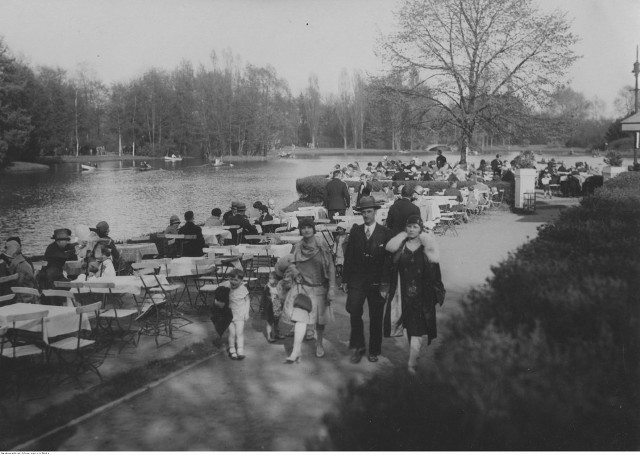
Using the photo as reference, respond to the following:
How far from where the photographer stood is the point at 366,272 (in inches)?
260

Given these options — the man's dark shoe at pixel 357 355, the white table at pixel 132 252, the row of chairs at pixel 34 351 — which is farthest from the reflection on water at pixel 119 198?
the man's dark shoe at pixel 357 355

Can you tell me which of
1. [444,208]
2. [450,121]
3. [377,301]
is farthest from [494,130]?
[377,301]

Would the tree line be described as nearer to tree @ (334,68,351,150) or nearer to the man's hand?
tree @ (334,68,351,150)

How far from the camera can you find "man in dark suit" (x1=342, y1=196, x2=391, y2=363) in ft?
21.6

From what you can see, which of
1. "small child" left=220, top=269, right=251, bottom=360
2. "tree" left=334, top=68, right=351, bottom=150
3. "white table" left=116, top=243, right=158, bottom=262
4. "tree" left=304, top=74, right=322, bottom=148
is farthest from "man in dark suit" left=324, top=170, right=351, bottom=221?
"tree" left=304, top=74, right=322, bottom=148

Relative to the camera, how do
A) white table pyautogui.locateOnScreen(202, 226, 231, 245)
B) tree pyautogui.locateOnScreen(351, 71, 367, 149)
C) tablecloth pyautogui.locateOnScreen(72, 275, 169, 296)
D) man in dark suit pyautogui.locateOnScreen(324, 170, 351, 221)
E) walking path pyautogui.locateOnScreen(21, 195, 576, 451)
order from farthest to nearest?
tree pyautogui.locateOnScreen(351, 71, 367, 149) < man in dark suit pyautogui.locateOnScreen(324, 170, 351, 221) < white table pyautogui.locateOnScreen(202, 226, 231, 245) < tablecloth pyautogui.locateOnScreen(72, 275, 169, 296) < walking path pyautogui.locateOnScreen(21, 195, 576, 451)

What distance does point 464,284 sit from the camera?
10422 mm

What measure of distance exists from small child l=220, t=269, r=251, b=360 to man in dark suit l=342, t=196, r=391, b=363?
1.23m

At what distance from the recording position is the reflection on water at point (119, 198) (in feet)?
89.8

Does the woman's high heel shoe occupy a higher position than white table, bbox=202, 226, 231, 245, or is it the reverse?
white table, bbox=202, 226, 231, 245

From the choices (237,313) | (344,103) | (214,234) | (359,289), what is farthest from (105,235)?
(344,103)

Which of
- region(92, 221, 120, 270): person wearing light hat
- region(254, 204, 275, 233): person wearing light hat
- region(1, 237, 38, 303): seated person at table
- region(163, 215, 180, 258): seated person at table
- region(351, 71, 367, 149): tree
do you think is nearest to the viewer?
region(1, 237, 38, 303): seated person at table

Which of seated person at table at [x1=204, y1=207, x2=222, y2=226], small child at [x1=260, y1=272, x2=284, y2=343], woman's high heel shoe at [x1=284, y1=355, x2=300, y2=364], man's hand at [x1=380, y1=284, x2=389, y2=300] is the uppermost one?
seated person at table at [x1=204, y1=207, x2=222, y2=226]

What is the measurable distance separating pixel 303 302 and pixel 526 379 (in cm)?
355
